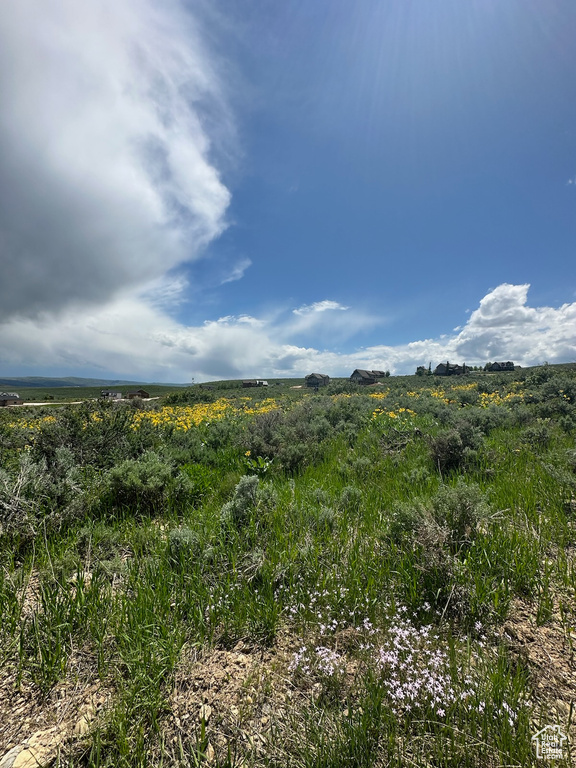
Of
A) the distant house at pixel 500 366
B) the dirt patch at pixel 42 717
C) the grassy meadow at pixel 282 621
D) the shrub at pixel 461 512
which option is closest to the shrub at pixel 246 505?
the grassy meadow at pixel 282 621

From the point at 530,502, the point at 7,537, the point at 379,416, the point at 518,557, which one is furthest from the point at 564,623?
the point at 379,416

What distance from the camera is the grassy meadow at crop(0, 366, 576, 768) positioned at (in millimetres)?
1758

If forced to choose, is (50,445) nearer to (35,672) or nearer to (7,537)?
(7,537)

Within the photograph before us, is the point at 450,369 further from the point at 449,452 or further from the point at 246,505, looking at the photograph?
the point at 246,505

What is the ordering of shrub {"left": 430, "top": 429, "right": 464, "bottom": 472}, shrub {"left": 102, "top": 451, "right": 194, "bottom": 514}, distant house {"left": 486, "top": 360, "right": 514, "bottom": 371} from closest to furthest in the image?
shrub {"left": 102, "top": 451, "right": 194, "bottom": 514} < shrub {"left": 430, "top": 429, "right": 464, "bottom": 472} < distant house {"left": 486, "top": 360, "right": 514, "bottom": 371}

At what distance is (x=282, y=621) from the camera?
262cm

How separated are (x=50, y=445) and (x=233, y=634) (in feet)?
16.0

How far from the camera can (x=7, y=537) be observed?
3.52 meters

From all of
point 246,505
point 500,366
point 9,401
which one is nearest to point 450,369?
point 500,366

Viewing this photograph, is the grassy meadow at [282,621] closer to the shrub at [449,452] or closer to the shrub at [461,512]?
the shrub at [461,512]

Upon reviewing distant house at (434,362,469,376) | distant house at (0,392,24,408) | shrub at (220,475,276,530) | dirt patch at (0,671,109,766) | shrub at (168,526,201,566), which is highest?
distant house at (434,362,469,376)

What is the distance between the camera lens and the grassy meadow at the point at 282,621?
69.2 inches

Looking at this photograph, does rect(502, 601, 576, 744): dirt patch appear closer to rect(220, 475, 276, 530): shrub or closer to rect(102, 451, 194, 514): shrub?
rect(220, 475, 276, 530): shrub

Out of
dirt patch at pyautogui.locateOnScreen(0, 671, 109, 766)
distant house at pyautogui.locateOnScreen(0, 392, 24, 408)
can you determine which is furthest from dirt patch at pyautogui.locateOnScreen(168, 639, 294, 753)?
distant house at pyautogui.locateOnScreen(0, 392, 24, 408)
